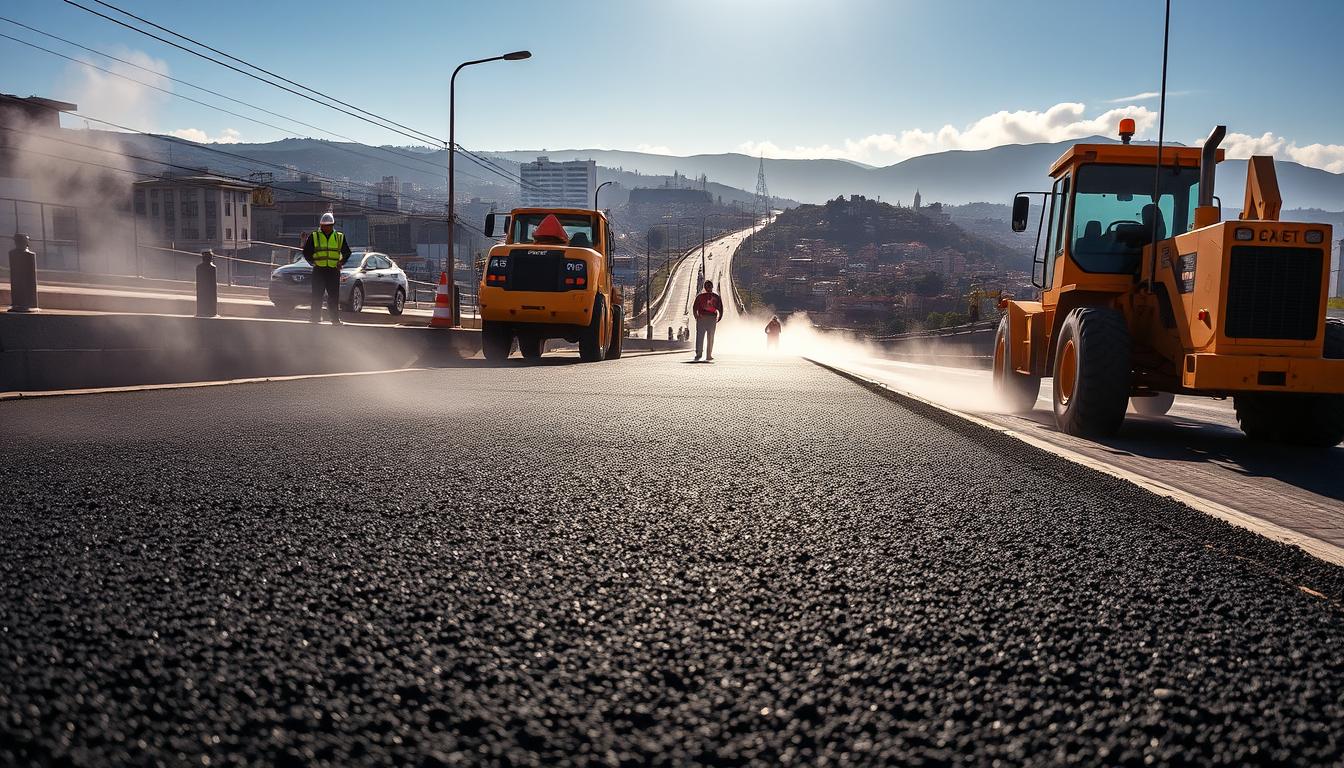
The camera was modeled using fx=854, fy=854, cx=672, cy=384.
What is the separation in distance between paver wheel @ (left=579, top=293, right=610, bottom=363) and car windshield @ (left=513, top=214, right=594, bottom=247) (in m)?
1.29

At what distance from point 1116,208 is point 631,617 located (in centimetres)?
812

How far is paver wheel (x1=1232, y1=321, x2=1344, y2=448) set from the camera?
6.33m

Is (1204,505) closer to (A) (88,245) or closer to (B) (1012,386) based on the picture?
(B) (1012,386)

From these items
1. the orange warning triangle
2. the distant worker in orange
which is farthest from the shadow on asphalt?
the distant worker in orange

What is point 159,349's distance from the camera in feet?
28.4

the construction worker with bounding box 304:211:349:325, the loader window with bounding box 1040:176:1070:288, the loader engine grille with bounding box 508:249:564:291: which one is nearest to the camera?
the loader window with bounding box 1040:176:1070:288

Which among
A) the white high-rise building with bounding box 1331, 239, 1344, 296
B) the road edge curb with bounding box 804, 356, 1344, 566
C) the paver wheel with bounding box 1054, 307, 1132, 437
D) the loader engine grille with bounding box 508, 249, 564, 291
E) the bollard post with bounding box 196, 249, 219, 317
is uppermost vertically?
the white high-rise building with bounding box 1331, 239, 1344, 296

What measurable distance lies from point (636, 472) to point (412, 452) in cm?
121

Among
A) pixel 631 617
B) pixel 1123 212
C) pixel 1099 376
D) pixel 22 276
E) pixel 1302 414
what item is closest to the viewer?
pixel 631 617

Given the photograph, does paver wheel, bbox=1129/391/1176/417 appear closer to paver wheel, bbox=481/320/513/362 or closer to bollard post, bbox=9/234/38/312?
paver wheel, bbox=481/320/513/362

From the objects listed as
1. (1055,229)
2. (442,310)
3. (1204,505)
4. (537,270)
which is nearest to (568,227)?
(537,270)

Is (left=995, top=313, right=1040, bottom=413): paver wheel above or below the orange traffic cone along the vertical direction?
below

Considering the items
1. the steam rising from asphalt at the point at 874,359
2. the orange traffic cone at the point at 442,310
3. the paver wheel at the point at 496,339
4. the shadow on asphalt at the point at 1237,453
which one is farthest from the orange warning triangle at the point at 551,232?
the shadow on asphalt at the point at 1237,453

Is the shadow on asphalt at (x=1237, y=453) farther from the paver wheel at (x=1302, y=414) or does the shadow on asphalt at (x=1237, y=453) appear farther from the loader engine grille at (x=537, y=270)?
the loader engine grille at (x=537, y=270)
